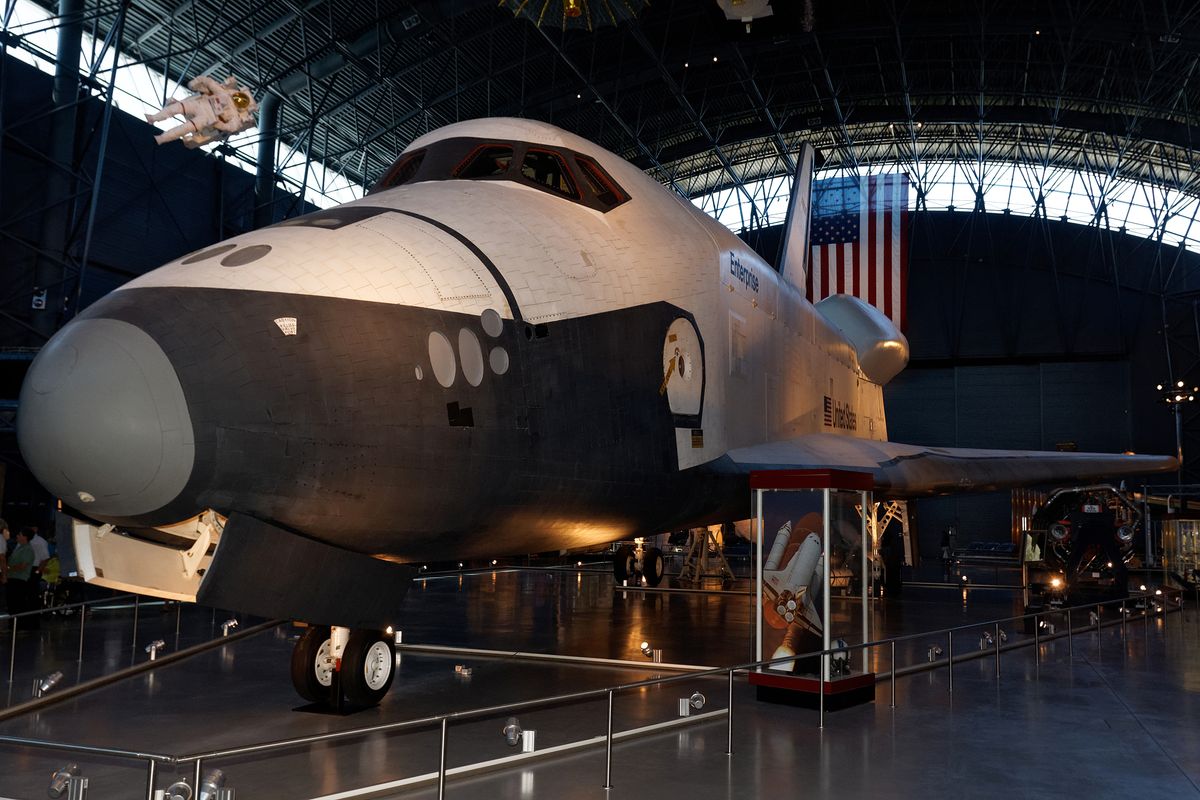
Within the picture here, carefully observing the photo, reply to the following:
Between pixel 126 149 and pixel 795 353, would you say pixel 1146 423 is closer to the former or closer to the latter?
pixel 795 353

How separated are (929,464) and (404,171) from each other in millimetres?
5741

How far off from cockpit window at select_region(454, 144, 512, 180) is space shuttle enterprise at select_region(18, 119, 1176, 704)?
1 centimetres

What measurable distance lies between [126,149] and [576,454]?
1720 centimetres

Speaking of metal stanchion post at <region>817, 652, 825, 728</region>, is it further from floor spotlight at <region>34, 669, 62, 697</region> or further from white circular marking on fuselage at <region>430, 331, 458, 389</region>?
floor spotlight at <region>34, 669, 62, 697</region>

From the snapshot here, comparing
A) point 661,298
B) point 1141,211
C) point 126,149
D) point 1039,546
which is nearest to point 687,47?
point 126,149

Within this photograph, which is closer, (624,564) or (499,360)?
(499,360)

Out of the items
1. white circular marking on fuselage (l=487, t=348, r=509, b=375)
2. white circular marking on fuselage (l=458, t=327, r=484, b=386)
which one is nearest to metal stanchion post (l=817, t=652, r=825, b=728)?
white circular marking on fuselage (l=487, t=348, r=509, b=375)

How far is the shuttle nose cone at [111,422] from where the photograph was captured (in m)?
3.18

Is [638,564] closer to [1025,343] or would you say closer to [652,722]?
[652,722]

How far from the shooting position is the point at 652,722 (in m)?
5.59

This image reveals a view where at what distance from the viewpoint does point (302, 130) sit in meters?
21.5

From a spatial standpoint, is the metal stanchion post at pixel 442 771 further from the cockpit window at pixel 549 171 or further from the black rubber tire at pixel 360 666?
the cockpit window at pixel 549 171

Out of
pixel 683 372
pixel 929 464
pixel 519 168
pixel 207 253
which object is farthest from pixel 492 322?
pixel 929 464

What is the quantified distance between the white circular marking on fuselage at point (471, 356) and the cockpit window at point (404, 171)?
6.62 feet
